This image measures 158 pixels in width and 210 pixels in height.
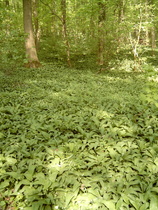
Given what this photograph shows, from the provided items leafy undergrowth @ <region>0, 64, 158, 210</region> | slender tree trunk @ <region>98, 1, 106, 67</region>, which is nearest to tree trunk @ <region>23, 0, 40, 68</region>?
slender tree trunk @ <region>98, 1, 106, 67</region>

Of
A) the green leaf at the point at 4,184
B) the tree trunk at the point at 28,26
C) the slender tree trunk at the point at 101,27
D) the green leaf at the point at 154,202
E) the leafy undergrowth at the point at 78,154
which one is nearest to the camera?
the green leaf at the point at 154,202

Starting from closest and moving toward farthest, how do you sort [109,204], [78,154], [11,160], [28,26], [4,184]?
[109,204], [4,184], [11,160], [78,154], [28,26]

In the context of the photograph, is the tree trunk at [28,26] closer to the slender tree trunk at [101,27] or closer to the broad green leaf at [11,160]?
the slender tree trunk at [101,27]

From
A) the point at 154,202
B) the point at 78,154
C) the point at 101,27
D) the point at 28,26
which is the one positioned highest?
the point at 101,27

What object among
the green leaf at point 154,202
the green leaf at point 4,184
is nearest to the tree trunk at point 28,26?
the green leaf at point 4,184

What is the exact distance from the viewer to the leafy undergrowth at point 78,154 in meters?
3.11

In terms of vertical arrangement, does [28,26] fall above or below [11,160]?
above

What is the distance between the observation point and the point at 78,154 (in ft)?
14.1

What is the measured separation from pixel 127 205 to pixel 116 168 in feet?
3.10

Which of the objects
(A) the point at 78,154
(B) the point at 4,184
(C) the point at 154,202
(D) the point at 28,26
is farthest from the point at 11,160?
(D) the point at 28,26

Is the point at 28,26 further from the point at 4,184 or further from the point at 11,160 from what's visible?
the point at 4,184

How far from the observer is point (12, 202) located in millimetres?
3146

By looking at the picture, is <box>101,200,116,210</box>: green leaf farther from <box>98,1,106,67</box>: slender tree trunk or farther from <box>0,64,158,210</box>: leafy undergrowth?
<box>98,1,106,67</box>: slender tree trunk

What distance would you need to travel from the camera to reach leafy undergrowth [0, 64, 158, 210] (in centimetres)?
311
